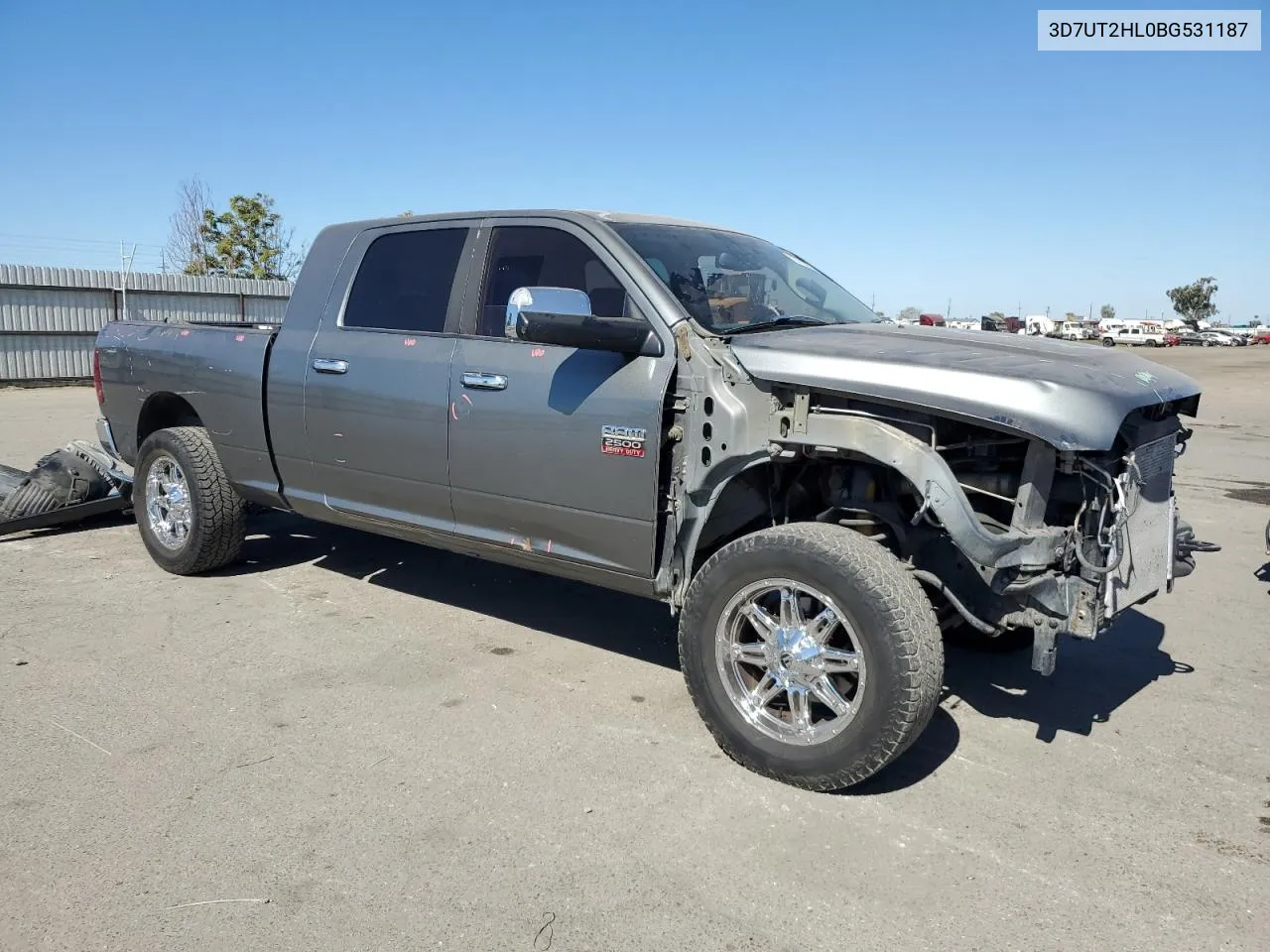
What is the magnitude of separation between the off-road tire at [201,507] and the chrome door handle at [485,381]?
7.02ft

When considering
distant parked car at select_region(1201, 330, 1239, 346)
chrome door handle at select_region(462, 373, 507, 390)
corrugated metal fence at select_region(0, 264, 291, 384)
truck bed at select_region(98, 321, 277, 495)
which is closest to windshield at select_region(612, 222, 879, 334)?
chrome door handle at select_region(462, 373, 507, 390)

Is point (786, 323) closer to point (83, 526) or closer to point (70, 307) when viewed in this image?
point (83, 526)

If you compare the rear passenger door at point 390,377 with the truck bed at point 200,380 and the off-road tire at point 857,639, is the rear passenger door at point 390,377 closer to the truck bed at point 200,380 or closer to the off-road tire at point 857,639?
the truck bed at point 200,380

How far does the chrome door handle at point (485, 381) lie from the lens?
14.0 ft

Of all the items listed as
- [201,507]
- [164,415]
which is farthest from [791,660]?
[164,415]

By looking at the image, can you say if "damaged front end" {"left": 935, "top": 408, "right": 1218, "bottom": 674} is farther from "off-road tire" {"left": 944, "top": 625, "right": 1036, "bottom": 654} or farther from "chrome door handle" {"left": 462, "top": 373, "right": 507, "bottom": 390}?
"chrome door handle" {"left": 462, "top": 373, "right": 507, "bottom": 390}

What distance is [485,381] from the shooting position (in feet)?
14.2

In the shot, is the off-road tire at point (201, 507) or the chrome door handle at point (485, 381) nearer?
the chrome door handle at point (485, 381)

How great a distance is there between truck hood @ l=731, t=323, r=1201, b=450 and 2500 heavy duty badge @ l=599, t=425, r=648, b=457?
0.51 metres

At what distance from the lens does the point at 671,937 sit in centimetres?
266

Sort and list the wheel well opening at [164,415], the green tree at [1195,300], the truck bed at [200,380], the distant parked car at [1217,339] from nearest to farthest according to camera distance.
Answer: the truck bed at [200,380] → the wheel well opening at [164,415] → the distant parked car at [1217,339] → the green tree at [1195,300]

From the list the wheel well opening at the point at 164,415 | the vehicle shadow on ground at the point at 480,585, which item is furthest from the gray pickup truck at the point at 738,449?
the wheel well opening at the point at 164,415

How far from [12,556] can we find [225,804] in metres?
4.07

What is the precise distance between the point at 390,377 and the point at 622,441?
56.1 inches
